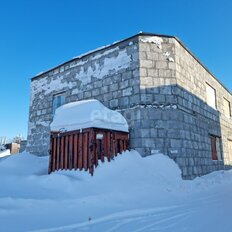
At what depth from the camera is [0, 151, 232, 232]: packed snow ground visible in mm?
3861

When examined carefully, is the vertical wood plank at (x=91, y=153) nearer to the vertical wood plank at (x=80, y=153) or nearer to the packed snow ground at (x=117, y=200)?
the packed snow ground at (x=117, y=200)

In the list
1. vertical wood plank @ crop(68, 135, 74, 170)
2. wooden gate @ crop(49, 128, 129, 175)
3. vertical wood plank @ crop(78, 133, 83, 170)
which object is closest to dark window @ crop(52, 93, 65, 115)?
wooden gate @ crop(49, 128, 129, 175)

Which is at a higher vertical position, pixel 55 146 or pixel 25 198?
pixel 55 146

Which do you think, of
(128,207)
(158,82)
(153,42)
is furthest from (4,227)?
(153,42)

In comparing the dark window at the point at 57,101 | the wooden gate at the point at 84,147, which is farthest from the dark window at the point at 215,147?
Answer: the dark window at the point at 57,101

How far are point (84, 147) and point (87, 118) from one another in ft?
2.90

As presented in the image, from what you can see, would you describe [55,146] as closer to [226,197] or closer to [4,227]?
[4,227]

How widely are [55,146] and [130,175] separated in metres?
2.65

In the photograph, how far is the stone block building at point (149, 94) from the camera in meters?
8.46

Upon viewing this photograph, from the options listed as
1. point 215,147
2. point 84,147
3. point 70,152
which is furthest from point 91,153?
point 215,147

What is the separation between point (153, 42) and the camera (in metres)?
9.15

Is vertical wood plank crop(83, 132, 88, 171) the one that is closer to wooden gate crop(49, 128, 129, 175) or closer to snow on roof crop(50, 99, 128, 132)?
wooden gate crop(49, 128, 129, 175)

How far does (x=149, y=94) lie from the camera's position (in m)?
8.62

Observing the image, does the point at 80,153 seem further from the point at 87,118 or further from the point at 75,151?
the point at 87,118
